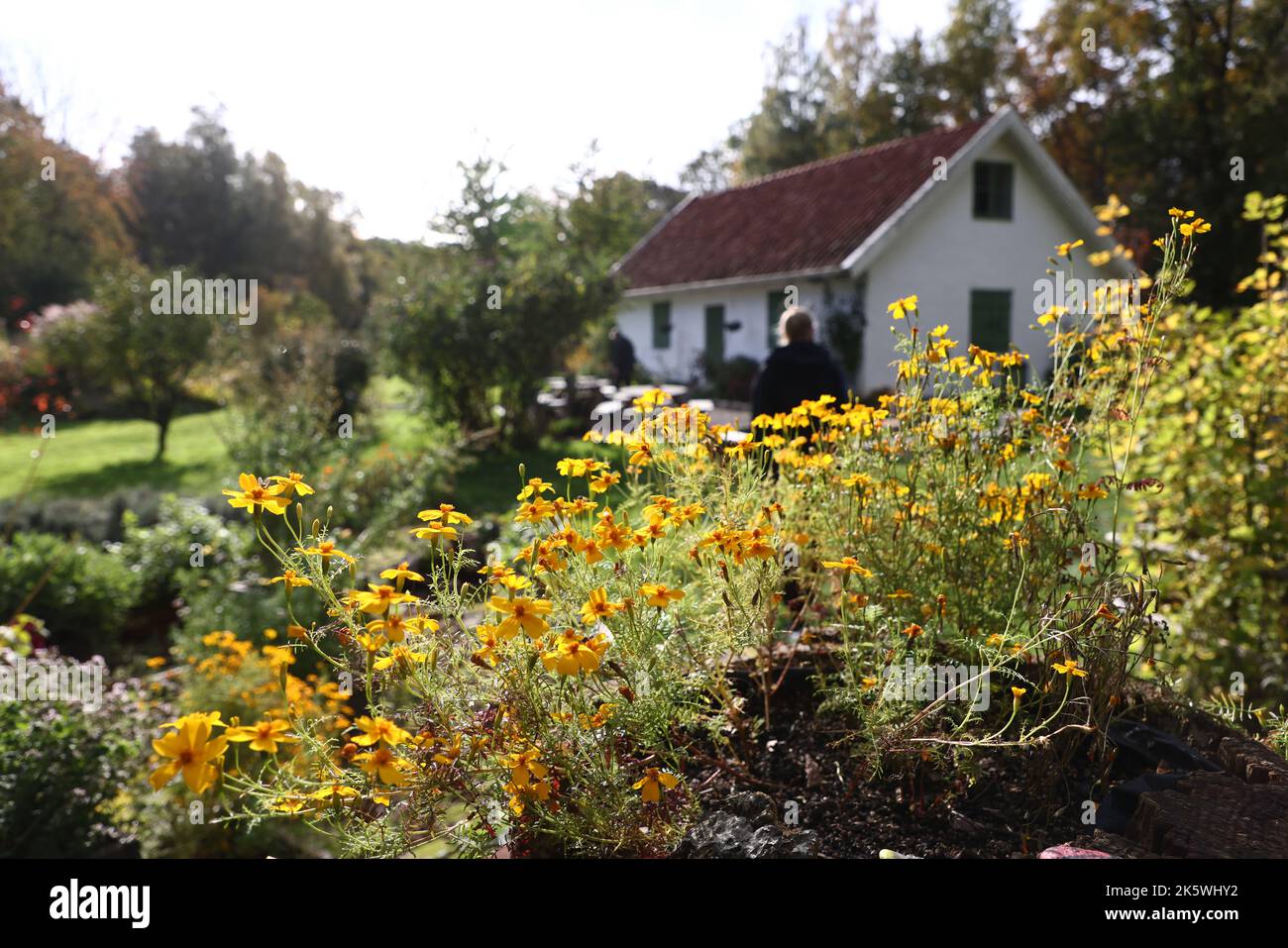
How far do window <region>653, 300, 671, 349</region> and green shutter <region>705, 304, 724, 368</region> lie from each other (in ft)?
5.67

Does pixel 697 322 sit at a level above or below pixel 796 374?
above

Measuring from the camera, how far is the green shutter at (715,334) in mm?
19047

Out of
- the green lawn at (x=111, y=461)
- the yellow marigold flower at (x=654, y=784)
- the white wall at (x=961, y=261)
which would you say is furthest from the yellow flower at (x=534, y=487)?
the white wall at (x=961, y=261)

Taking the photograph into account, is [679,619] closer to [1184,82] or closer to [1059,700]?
[1059,700]

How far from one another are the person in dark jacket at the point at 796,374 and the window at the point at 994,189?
11774 millimetres

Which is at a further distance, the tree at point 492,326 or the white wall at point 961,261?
the white wall at point 961,261

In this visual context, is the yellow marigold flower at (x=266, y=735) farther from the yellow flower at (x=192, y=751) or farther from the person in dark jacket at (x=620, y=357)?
the person in dark jacket at (x=620, y=357)

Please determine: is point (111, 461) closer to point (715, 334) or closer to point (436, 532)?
point (715, 334)

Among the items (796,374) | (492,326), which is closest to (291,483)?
(796,374)

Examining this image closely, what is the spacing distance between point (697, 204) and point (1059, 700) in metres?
22.0

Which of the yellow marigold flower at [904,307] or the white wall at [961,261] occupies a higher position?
the white wall at [961,261]

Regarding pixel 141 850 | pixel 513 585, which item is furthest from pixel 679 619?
pixel 141 850

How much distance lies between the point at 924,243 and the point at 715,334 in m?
5.34

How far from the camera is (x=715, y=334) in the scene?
19.3 meters
